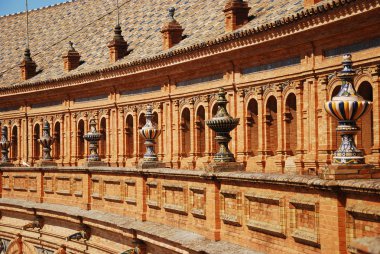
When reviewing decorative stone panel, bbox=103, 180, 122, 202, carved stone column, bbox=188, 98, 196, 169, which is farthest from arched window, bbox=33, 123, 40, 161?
decorative stone panel, bbox=103, 180, 122, 202

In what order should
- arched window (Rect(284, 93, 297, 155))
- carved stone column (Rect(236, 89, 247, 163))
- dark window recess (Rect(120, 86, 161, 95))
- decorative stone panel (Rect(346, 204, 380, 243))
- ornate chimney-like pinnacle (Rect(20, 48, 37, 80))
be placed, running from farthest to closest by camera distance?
ornate chimney-like pinnacle (Rect(20, 48, 37, 80)) < dark window recess (Rect(120, 86, 161, 95)) < carved stone column (Rect(236, 89, 247, 163)) < arched window (Rect(284, 93, 297, 155)) < decorative stone panel (Rect(346, 204, 380, 243))

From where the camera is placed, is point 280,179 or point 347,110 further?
point 280,179

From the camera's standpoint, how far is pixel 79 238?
86.4 feet

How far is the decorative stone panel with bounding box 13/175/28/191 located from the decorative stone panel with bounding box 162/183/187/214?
12.4 m

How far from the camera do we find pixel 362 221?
12.2m

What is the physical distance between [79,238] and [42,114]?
20726mm

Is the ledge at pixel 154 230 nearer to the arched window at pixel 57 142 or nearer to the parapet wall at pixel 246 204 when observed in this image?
the parapet wall at pixel 246 204

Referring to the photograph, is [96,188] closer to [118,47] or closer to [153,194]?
[153,194]

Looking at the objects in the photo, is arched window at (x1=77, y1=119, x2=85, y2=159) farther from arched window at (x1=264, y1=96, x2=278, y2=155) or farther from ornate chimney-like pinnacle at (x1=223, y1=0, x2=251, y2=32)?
arched window at (x1=264, y1=96, x2=278, y2=155)

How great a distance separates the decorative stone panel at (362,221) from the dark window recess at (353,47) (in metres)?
11.2

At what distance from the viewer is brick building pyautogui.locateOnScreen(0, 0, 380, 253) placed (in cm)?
1521

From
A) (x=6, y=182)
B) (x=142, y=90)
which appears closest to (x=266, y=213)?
(x=6, y=182)

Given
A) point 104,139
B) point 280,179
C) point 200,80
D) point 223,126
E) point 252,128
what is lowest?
point 280,179

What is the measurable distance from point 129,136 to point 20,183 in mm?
7812
